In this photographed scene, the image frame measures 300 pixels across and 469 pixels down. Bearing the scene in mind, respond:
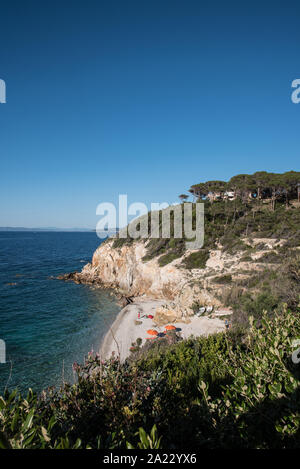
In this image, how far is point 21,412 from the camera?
2.36 m

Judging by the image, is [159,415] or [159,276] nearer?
[159,415]

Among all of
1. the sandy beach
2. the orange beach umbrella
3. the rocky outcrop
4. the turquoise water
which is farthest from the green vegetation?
the rocky outcrop

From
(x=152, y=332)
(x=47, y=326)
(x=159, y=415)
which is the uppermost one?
(x=159, y=415)

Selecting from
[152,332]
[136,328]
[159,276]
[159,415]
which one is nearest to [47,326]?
[136,328]

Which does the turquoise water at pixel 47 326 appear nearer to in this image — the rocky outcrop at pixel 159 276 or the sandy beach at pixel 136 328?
the sandy beach at pixel 136 328

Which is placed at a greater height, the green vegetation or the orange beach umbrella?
the green vegetation

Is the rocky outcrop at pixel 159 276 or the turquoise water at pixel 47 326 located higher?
the rocky outcrop at pixel 159 276

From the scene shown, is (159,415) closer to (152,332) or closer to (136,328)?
(152,332)

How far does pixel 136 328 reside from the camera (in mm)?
19781

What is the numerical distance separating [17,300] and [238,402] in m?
32.6

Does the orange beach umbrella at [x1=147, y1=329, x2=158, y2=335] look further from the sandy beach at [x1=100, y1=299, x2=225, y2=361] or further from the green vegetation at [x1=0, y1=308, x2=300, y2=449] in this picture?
the green vegetation at [x1=0, y1=308, x2=300, y2=449]

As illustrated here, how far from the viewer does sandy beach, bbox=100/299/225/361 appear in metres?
16.2

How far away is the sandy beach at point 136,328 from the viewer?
53.3ft

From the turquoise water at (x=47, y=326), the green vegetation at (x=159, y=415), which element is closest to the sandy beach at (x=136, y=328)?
the turquoise water at (x=47, y=326)
